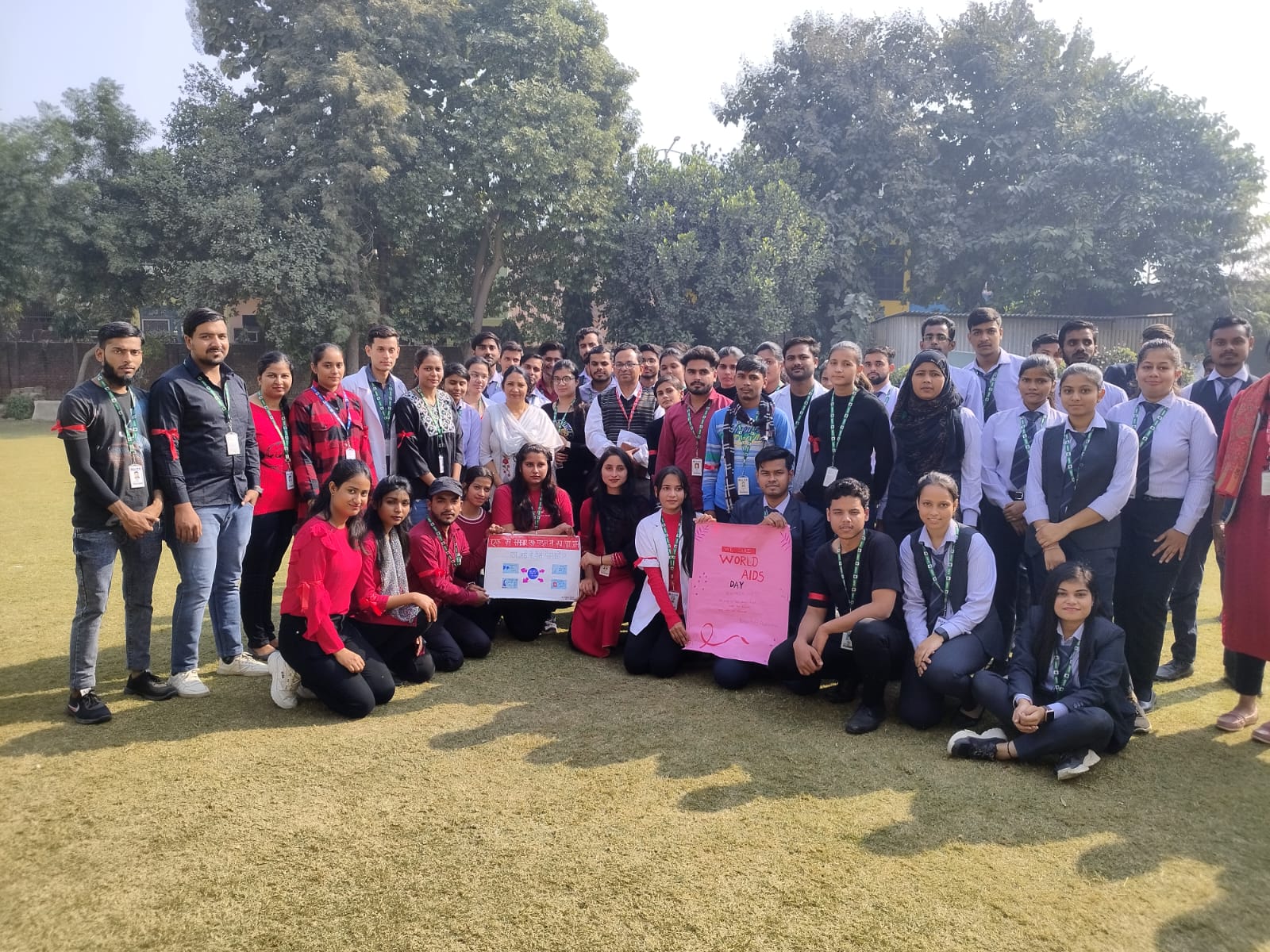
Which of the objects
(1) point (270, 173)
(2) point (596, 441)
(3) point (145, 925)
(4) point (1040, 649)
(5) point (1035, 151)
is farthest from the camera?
(5) point (1035, 151)

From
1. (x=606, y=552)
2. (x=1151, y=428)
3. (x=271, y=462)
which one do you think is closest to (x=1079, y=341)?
(x=1151, y=428)

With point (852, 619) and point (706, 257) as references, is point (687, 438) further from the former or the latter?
point (706, 257)

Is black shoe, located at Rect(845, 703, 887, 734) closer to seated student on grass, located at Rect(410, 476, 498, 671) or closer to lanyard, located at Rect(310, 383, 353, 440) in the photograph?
seated student on grass, located at Rect(410, 476, 498, 671)

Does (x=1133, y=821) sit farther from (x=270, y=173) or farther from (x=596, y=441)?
(x=270, y=173)

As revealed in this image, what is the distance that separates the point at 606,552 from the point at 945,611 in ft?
7.61

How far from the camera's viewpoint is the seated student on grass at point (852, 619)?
4445 millimetres

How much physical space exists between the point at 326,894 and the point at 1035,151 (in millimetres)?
28619

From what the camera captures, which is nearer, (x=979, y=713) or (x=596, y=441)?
(x=979, y=713)

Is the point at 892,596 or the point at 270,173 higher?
the point at 270,173

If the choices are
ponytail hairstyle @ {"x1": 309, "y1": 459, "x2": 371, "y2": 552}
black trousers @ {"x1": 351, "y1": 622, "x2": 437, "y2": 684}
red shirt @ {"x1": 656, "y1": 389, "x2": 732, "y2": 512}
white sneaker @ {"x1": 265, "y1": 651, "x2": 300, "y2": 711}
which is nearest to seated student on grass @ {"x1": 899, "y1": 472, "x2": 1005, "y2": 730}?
red shirt @ {"x1": 656, "y1": 389, "x2": 732, "y2": 512}

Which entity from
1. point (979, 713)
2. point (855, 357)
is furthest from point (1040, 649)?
point (855, 357)

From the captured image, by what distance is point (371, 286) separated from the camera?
866 inches

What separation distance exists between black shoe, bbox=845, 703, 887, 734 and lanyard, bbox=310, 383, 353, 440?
11.5 ft

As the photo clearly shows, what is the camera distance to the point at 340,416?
543 centimetres
